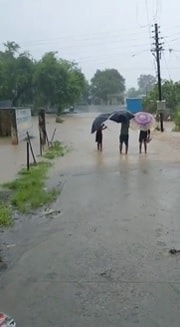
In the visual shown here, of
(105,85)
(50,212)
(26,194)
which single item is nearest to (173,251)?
(50,212)

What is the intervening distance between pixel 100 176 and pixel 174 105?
155ft

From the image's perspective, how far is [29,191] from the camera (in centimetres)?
1328

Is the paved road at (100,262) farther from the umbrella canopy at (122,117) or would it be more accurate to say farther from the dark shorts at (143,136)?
the dark shorts at (143,136)

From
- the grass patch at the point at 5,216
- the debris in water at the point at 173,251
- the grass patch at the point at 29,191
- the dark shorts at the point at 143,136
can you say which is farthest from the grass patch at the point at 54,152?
the debris in water at the point at 173,251

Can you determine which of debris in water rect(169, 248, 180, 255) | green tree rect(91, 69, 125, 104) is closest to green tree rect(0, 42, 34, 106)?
green tree rect(91, 69, 125, 104)

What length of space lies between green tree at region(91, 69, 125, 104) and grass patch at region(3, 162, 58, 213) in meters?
95.9

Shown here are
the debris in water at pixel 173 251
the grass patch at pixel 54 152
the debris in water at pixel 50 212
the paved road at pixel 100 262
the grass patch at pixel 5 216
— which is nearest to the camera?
the paved road at pixel 100 262

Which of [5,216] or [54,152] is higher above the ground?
[5,216]

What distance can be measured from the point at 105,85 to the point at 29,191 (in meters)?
103

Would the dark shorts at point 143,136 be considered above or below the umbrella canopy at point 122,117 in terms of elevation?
below

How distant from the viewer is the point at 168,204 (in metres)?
11.5

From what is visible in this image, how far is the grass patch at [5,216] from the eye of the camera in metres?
10.0

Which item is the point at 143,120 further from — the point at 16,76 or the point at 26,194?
the point at 16,76

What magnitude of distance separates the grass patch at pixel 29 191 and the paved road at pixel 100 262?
20.2 inches
